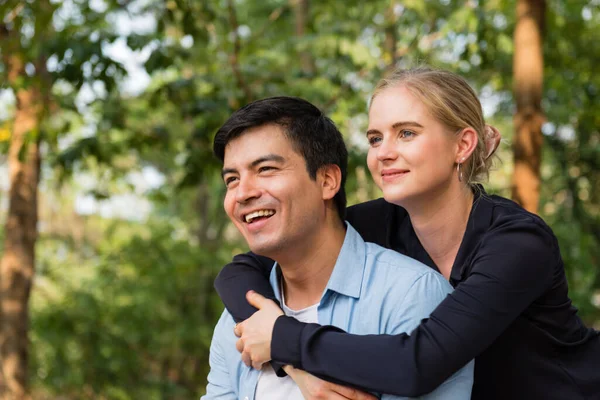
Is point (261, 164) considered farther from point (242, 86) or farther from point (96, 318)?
point (96, 318)

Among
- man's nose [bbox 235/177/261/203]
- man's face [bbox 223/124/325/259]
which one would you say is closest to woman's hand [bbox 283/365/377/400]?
man's face [bbox 223/124/325/259]

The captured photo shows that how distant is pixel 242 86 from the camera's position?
5.13m

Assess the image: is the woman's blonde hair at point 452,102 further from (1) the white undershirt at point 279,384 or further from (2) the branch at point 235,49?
(2) the branch at point 235,49

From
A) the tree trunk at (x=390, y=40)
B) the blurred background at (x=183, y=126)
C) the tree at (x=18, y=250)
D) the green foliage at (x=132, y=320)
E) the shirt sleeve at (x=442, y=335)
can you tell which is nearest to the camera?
the shirt sleeve at (x=442, y=335)

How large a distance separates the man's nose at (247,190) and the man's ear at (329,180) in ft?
0.76

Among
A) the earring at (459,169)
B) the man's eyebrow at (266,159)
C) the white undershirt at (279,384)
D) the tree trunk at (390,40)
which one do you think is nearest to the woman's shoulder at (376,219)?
the earring at (459,169)

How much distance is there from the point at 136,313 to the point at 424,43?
5.74 meters

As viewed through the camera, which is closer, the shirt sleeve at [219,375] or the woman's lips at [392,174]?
the woman's lips at [392,174]

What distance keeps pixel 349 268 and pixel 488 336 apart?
19.8 inches

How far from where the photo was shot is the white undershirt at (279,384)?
219 cm

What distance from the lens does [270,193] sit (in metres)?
2.23

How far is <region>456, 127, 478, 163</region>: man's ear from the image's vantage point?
234cm

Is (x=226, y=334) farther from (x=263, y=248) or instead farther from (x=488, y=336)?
(x=488, y=336)

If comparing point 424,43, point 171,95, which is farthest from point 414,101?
point 424,43
